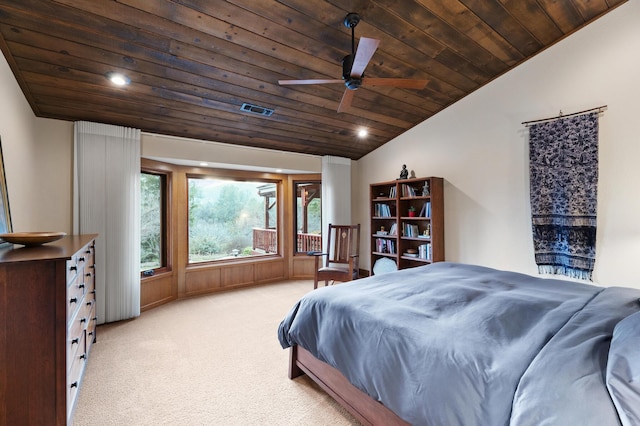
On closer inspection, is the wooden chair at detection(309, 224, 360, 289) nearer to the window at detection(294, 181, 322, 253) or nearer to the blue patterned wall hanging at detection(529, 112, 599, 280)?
the window at detection(294, 181, 322, 253)

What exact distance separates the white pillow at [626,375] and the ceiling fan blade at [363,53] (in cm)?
186

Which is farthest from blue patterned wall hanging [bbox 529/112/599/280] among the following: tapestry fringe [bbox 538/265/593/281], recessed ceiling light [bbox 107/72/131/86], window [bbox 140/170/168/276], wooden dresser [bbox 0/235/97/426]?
window [bbox 140/170/168/276]

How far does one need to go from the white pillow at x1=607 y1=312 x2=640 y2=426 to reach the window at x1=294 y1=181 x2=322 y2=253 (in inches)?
182

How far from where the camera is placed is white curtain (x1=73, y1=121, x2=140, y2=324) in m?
3.14

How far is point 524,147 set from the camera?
333cm

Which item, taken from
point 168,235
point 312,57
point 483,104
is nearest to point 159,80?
point 312,57

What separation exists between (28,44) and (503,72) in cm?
460

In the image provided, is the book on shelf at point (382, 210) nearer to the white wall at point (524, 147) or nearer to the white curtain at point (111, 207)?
the white wall at point (524, 147)

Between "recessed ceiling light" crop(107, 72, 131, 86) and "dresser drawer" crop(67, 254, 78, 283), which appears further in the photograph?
"recessed ceiling light" crop(107, 72, 131, 86)

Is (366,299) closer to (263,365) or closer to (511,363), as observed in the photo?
(511,363)

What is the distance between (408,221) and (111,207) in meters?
4.00

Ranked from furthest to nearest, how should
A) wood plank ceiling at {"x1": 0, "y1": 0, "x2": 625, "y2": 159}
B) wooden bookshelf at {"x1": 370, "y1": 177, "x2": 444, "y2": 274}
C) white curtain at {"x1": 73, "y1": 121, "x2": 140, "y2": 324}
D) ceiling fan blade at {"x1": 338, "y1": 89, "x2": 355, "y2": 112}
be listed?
wooden bookshelf at {"x1": 370, "y1": 177, "x2": 444, "y2": 274} < white curtain at {"x1": 73, "y1": 121, "x2": 140, "y2": 324} < ceiling fan blade at {"x1": 338, "y1": 89, "x2": 355, "y2": 112} < wood plank ceiling at {"x1": 0, "y1": 0, "x2": 625, "y2": 159}

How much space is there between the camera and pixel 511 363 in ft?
3.63

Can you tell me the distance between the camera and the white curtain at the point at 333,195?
5.13 meters
